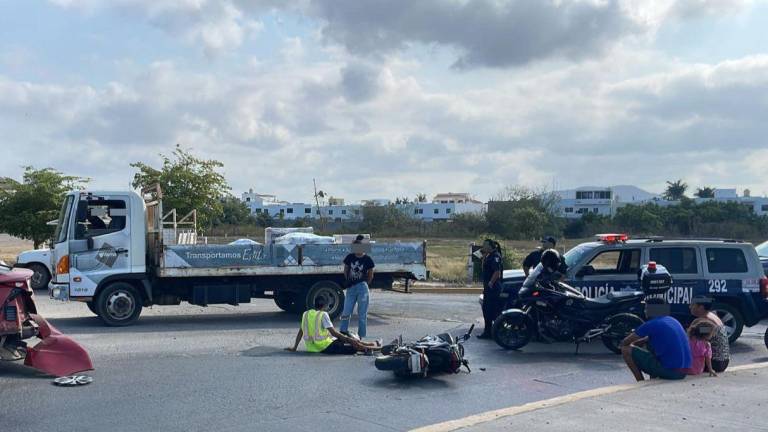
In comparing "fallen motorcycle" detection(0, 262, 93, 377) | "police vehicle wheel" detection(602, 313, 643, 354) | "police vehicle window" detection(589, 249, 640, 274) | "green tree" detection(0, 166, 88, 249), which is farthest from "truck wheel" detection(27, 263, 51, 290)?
"police vehicle wheel" detection(602, 313, 643, 354)

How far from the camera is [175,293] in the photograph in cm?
1478

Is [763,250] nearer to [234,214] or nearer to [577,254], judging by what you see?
[577,254]

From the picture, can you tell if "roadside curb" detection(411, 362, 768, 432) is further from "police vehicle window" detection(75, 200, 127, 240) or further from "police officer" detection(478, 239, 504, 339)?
"police vehicle window" detection(75, 200, 127, 240)

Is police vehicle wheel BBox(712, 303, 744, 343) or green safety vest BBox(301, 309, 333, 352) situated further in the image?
police vehicle wheel BBox(712, 303, 744, 343)

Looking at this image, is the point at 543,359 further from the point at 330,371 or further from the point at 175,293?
the point at 175,293

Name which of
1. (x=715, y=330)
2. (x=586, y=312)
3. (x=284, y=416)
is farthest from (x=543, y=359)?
(x=284, y=416)

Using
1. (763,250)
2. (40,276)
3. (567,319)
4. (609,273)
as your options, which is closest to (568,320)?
(567,319)

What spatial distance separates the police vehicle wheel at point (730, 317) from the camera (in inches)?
504

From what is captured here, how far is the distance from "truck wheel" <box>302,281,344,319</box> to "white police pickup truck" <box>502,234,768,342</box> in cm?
369

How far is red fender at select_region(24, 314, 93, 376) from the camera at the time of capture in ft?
30.8

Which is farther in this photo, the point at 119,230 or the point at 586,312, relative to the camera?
the point at 119,230

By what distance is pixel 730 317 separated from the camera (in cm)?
1281

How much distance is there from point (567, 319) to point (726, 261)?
326 cm

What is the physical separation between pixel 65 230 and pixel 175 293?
2249 mm
